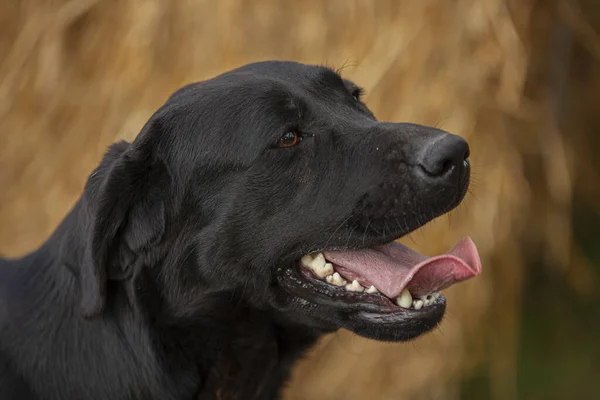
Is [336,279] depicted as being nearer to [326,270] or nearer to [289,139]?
[326,270]

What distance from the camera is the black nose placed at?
206 cm

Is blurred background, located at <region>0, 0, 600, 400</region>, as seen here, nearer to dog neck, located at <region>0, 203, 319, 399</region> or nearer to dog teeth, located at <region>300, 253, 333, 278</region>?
dog teeth, located at <region>300, 253, 333, 278</region>

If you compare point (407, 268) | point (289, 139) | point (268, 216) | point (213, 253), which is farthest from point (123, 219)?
point (407, 268)

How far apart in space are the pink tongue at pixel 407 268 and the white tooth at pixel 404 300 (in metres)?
0.02

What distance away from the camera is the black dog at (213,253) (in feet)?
7.18

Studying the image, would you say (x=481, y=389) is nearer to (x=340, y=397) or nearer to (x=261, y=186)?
(x=340, y=397)

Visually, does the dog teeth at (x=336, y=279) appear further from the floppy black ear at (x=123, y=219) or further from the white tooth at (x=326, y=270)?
the floppy black ear at (x=123, y=219)

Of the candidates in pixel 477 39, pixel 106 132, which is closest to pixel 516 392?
pixel 477 39

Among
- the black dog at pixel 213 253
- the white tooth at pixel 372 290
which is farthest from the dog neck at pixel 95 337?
the white tooth at pixel 372 290

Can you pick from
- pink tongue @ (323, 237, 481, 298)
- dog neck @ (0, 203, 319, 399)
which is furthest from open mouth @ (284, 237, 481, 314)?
dog neck @ (0, 203, 319, 399)

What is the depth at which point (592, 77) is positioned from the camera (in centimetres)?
482

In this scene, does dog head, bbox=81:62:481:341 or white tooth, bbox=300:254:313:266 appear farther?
white tooth, bbox=300:254:313:266

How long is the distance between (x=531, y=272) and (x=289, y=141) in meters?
3.54

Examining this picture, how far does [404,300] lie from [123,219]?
77 centimetres
